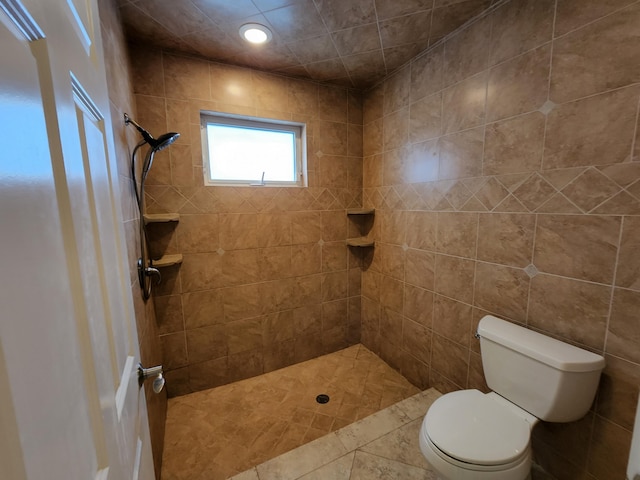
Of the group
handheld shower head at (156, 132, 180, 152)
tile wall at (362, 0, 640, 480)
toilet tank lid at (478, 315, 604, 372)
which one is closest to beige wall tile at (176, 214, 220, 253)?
handheld shower head at (156, 132, 180, 152)

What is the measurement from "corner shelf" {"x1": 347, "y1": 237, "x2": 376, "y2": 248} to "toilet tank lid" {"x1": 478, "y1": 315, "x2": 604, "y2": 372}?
1.11 m

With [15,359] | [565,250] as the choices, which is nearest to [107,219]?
[15,359]

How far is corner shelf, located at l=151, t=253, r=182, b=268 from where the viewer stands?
171cm

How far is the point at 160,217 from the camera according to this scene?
1.68 meters

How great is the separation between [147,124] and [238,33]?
813mm

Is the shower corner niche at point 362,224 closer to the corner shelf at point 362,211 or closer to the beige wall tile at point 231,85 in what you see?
the corner shelf at point 362,211

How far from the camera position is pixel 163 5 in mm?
1354

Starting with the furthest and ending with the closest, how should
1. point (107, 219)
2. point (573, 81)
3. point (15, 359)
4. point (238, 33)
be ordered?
point (238, 33), point (573, 81), point (107, 219), point (15, 359)

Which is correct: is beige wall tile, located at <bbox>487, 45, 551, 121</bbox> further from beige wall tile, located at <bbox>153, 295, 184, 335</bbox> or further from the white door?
beige wall tile, located at <bbox>153, 295, 184, 335</bbox>

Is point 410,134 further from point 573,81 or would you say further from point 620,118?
point 620,118

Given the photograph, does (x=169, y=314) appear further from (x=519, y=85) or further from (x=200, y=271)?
(x=519, y=85)

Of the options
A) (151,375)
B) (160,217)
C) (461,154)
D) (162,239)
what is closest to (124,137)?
(160,217)

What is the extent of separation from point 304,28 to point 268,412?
98.1 inches

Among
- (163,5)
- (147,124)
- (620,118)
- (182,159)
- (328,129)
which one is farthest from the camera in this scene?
(328,129)
